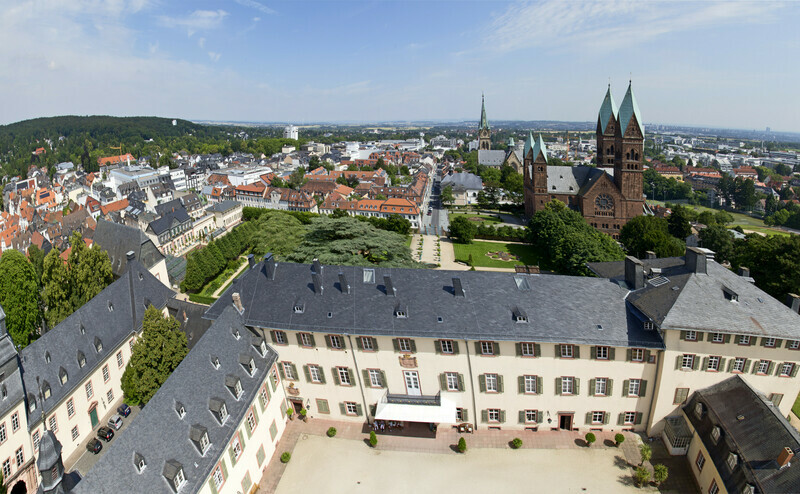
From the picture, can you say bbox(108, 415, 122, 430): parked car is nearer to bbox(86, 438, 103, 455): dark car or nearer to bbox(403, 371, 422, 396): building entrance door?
bbox(86, 438, 103, 455): dark car

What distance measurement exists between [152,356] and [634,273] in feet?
121

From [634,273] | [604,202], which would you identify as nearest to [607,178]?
[604,202]

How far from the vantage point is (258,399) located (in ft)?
101

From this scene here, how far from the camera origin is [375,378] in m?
33.3

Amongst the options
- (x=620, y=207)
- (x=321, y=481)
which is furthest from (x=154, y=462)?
(x=620, y=207)

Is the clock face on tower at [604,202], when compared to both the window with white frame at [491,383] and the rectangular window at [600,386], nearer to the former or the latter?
the rectangular window at [600,386]

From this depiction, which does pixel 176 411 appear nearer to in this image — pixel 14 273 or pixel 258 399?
pixel 258 399

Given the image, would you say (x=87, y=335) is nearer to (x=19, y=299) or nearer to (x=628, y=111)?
(x=19, y=299)

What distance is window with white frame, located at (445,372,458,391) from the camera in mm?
32219

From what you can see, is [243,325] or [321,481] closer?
[321,481]

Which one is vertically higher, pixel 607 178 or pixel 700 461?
pixel 607 178

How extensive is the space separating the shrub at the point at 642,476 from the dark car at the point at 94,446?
40.1 metres

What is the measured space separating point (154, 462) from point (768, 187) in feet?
735

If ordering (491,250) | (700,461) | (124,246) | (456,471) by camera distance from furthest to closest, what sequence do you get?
(491,250) → (124,246) → (456,471) → (700,461)
